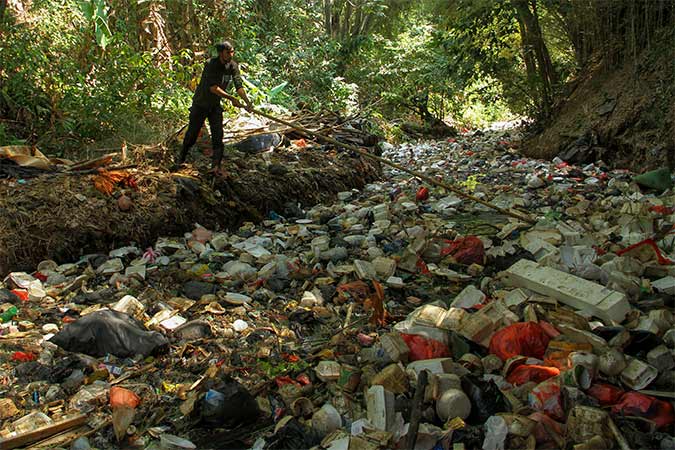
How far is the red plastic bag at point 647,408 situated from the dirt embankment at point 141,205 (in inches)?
136

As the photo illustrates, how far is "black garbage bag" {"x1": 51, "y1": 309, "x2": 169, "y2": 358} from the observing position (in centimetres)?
245

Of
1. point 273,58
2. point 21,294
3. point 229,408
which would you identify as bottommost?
point 229,408

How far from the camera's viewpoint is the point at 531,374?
1986mm

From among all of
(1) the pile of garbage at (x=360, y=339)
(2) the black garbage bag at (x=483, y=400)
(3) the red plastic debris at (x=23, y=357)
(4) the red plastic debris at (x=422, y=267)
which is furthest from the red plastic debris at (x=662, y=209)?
(3) the red plastic debris at (x=23, y=357)

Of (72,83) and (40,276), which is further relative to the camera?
(72,83)

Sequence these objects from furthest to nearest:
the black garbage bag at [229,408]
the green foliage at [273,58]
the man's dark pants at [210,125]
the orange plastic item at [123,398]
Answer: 1. the green foliage at [273,58]
2. the man's dark pants at [210,125]
3. the orange plastic item at [123,398]
4. the black garbage bag at [229,408]

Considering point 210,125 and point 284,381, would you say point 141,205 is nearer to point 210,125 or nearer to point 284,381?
point 210,125

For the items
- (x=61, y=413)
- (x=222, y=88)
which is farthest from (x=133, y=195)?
(x=61, y=413)

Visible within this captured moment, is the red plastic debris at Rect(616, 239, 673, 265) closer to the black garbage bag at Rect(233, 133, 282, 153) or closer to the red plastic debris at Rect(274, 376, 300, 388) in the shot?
the red plastic debris at Rect(274, 376, 300, 388)

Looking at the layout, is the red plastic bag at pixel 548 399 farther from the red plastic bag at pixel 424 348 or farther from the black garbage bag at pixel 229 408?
the black garbage bag at pixel 229 408

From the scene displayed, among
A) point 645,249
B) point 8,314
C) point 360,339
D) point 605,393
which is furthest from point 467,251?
point 8,314

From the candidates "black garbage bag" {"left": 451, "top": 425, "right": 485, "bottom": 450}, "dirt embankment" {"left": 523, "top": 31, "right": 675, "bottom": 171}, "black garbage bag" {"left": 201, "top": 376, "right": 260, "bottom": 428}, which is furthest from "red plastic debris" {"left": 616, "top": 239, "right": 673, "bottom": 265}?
"black garbage bag" {"left": 201, "top": 376, "right": 260, "bottom": 428}

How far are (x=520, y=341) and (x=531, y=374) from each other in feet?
0.83

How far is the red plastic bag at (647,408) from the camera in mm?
1735
